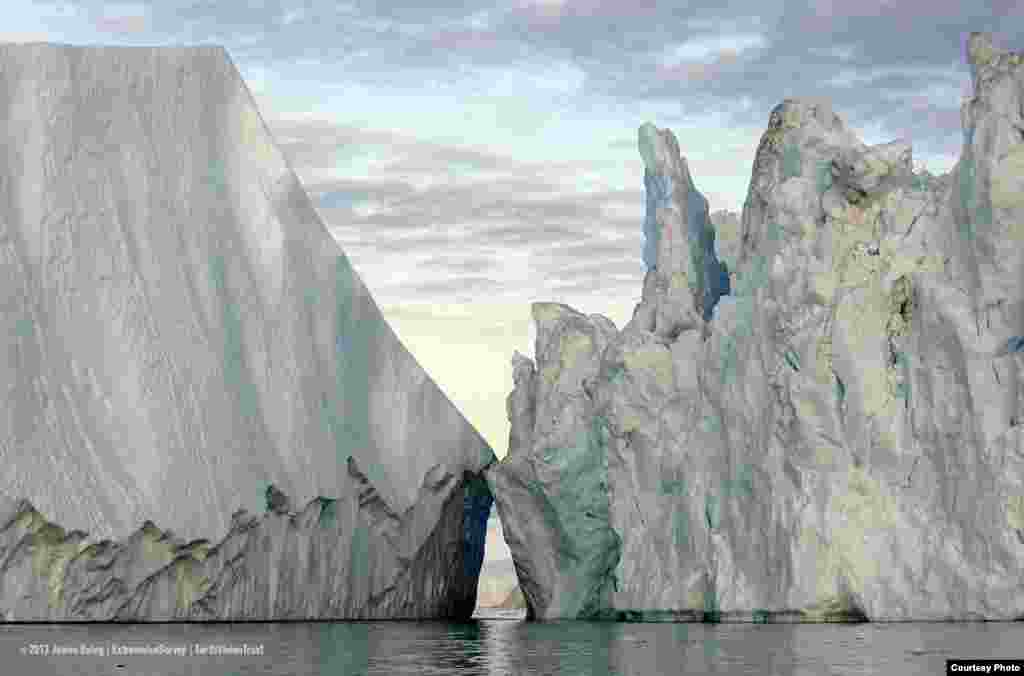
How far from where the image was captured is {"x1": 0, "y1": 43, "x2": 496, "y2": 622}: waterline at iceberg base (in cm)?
3378

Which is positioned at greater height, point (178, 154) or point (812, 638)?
point (178, 154)

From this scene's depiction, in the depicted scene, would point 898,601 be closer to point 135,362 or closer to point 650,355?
point 650,355

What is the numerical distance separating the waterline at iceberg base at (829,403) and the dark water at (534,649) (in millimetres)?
1778

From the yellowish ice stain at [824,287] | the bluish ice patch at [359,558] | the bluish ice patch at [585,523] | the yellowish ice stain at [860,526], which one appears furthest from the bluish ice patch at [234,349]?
the yellowish ice stain at [860,526]

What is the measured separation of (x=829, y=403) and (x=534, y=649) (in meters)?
9.76

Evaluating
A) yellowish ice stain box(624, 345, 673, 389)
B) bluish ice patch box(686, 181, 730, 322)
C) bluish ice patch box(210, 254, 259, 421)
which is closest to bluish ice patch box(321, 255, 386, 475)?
bluish ice patch box(210, 254, 259, 421)

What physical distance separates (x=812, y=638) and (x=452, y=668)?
804 centimetres

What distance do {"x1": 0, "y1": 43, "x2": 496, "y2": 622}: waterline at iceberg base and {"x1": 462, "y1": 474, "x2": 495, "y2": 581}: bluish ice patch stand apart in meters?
1.27

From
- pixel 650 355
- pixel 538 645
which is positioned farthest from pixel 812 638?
pixel 650 355

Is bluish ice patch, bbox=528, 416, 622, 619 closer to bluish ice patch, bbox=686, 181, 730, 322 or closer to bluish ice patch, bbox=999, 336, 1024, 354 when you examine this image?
bluish ice patch, bbox=686, 181, 730, 322

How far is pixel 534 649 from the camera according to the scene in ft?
84.5

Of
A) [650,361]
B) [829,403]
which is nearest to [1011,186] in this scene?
[829,403]

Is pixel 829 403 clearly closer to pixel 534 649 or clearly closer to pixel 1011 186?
pixel 1011 186

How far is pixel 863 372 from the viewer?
32.3 metres
